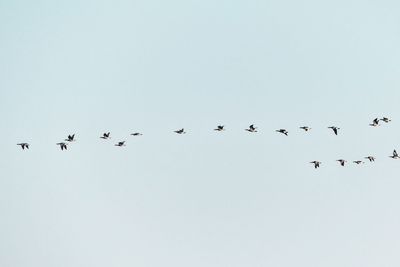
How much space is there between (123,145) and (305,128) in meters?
30.6

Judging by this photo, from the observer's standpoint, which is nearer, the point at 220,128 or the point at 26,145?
the point at 26,145

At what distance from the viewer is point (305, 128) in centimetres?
12962

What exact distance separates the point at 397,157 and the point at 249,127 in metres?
26.3

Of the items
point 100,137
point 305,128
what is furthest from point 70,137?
point 305,128

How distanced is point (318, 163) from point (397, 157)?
1505cm

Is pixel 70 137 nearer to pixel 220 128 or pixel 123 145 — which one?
pixel 123 145

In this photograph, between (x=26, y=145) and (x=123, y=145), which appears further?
(x=123, y=145)

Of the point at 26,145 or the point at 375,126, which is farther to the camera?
the point at 375,126

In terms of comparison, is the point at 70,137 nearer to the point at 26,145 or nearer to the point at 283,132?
the point at 26,145

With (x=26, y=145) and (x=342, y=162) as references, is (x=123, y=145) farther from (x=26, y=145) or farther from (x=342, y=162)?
(x=342, y=162)

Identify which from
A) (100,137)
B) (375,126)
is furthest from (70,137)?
(375,126)

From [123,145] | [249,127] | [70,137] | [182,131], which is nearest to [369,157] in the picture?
[249,127]

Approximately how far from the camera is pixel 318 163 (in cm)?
12675

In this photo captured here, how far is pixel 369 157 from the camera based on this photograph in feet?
438
